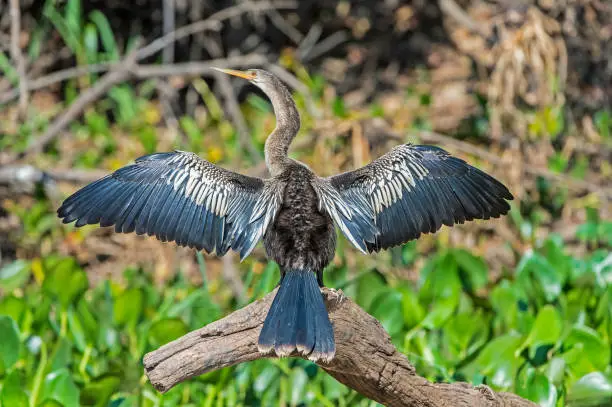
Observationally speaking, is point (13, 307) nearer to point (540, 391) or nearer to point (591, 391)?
point (540, 391)

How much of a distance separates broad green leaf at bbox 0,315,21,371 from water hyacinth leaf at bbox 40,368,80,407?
345 millimetres

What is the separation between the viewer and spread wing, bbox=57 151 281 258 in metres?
3.86

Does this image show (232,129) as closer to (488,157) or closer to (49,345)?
(488,157)

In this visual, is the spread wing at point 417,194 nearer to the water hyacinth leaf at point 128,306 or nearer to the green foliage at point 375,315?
the green foliage at point 375,315

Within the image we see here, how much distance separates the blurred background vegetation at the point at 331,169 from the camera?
4.83 m

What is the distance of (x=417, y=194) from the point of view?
4.10 m

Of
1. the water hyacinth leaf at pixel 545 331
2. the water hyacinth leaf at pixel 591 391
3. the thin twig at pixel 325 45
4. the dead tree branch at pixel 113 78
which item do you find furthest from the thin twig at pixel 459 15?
the water hyacinth leaf at pixel 591 391

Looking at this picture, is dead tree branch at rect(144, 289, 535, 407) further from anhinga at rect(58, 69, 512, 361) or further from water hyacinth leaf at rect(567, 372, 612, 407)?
water hyacinth leaf at rect(567, 372, 612, 407)

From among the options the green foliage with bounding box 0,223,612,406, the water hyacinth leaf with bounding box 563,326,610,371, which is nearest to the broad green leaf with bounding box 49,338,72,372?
the green foliage with bounding box 0,223,612,406

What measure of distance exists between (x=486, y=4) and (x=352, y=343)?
596 centimetres

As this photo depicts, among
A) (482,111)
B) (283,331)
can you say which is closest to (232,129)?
(482,111)

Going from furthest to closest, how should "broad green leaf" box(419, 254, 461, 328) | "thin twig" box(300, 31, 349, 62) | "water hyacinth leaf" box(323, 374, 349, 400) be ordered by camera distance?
"thin twig" box(300, 31, 349, 62) < "broad green leaf" box(419, 254, 461, 328) < "water hyacinth leaf" box(323, 374, 349, 400)

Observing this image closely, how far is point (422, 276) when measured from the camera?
5926mm

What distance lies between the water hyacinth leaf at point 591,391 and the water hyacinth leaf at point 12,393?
227cm
